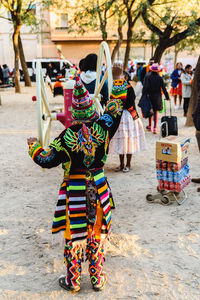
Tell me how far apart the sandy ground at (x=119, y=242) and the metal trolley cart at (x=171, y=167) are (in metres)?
0.17

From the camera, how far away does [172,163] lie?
3.88m

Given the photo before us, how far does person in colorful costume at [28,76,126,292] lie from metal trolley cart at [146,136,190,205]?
4.85 ft

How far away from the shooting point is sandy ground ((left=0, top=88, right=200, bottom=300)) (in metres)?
2.59

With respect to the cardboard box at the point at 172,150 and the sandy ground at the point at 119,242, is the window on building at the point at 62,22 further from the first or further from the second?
the cardboard box at the point at 172,150

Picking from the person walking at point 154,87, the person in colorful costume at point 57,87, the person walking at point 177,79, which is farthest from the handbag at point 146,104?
the person in colorful costume at point 57,87

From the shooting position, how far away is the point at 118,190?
461cm

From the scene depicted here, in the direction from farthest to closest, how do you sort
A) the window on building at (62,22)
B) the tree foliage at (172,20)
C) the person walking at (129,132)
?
1. the window on building at (62,22)
2. the tree foliage at (172,20)
3. the person walking at (129,132)

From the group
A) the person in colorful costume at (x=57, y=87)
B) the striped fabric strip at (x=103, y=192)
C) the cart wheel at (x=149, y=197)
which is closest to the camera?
the striped fabric strip at (x=103, y=192)

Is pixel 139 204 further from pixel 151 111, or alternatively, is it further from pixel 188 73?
pixel 188 73

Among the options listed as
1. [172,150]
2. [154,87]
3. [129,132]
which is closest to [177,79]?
[154,87]

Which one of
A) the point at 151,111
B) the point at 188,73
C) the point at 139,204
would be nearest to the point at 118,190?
the point at 139,204

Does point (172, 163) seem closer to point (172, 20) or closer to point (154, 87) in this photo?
point (154, 87)

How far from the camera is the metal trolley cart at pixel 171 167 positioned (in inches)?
150

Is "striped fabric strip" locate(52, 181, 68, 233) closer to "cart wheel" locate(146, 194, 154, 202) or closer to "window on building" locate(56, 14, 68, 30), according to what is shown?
"cart wheel" locate(146, 194, 154, 202)
